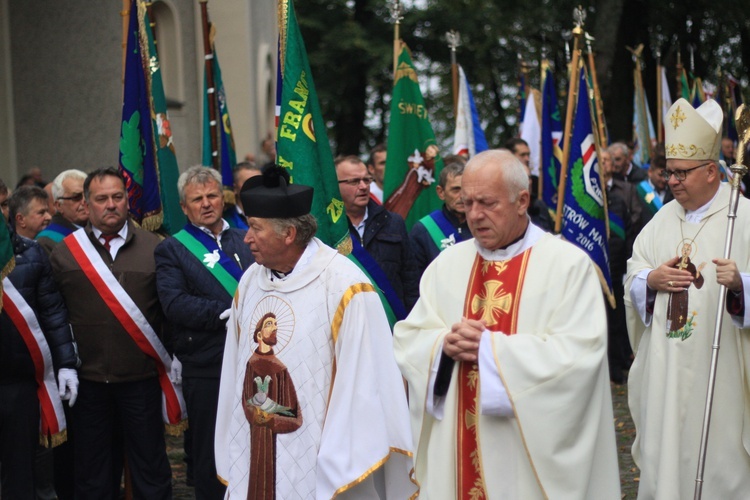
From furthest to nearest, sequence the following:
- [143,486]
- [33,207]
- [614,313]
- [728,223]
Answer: [614,313], [33,207], [143,486], [728,223]

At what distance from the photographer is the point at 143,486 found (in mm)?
6719

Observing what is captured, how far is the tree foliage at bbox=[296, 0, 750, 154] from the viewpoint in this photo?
82.3 feet

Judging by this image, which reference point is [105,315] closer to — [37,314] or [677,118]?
[37,314]

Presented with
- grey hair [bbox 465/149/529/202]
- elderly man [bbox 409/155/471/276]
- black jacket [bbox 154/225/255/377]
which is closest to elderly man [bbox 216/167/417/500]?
grey hair [bbox 465/149/529/202]

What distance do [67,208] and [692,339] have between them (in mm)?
4282

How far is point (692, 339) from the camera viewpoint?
227 inches

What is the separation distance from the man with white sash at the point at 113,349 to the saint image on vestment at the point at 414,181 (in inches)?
137

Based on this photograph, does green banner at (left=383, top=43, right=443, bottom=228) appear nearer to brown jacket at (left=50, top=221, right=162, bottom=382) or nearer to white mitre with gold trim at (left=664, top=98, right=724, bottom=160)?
brown jacket at (left=50, top=221, right=162, bottom=382)

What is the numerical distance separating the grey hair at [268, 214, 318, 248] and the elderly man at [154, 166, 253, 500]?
1508mm

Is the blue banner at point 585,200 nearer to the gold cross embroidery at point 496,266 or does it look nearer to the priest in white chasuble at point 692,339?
the priest in white chasuble at point 692,339

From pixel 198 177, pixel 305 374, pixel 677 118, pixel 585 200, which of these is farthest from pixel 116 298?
pixel 585 200

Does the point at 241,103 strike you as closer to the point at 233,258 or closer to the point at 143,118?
the point at 143,118

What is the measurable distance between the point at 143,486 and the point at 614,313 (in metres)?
6.59

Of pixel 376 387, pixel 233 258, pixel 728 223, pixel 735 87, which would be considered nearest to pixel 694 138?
pixel 728 223
